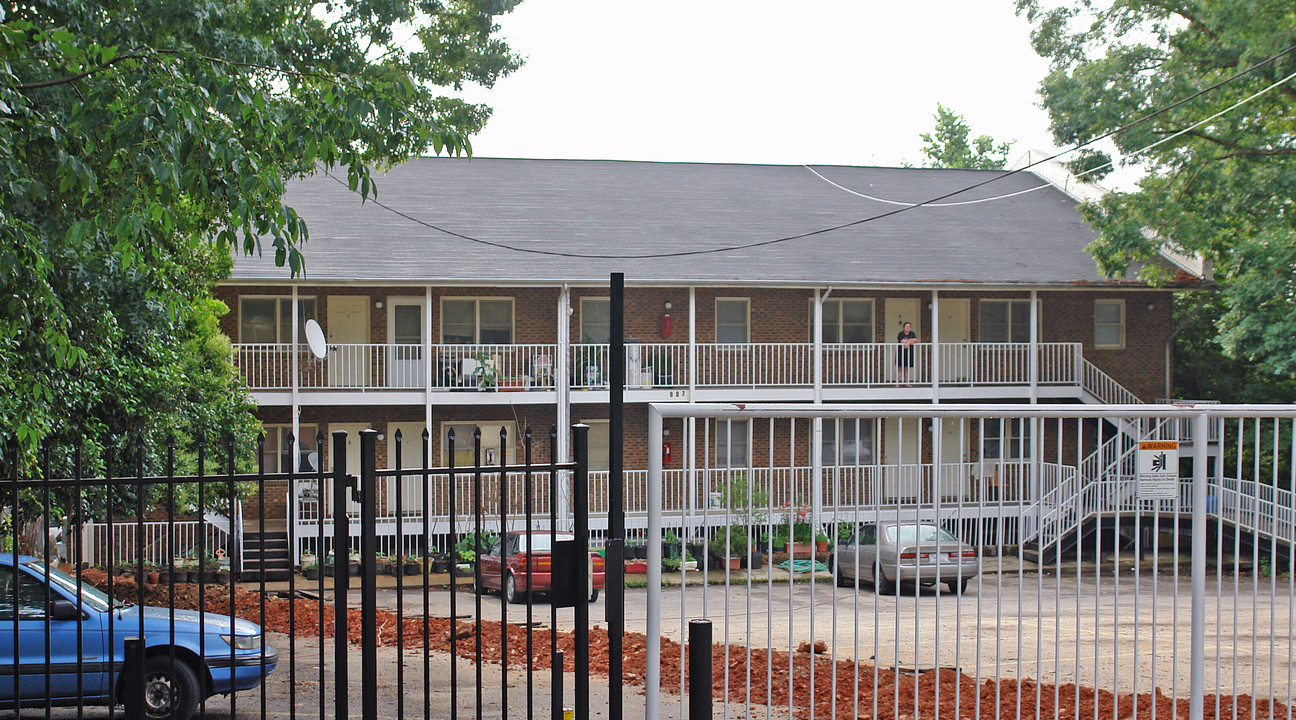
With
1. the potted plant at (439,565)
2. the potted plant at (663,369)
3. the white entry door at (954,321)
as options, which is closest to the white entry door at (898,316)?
the white entry door at (954,321)

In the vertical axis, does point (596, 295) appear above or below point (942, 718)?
above

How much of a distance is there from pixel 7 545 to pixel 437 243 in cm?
1220

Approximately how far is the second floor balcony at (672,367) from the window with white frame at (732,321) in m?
0.98

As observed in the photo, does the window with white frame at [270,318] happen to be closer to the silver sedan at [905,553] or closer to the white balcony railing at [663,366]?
the white balcony railing at [663,366]

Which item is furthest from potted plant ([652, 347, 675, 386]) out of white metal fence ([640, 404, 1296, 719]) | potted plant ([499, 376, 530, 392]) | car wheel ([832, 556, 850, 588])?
car wheel ([832, 556, 850, 588])

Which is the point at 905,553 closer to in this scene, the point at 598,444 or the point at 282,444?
the point at 598,444

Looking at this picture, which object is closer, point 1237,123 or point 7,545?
point 7,545

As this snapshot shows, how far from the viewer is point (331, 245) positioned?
2261 centimetres

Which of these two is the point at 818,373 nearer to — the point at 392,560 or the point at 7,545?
the point at 392,560

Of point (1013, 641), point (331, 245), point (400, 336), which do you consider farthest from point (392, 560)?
point (1013, 641)

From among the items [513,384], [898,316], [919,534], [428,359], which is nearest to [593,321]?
[513,384]

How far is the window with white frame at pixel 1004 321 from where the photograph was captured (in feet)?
84.3

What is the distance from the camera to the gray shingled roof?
22328 millimetres

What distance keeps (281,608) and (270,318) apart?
1178cm
